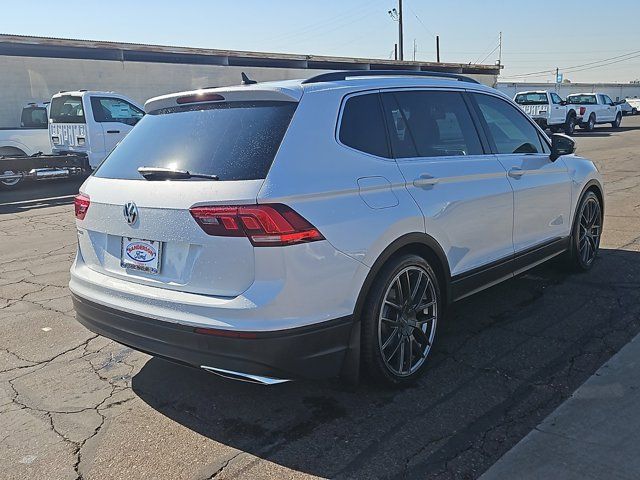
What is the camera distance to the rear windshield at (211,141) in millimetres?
3148

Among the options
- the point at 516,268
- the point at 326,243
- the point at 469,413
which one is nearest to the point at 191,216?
the point at 326,243

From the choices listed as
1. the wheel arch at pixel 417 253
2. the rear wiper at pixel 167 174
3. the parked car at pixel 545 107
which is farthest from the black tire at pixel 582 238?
the parked car at pixel 545 107

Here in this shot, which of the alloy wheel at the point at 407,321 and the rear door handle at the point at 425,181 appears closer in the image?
the alloy wheel at the point at 407,321

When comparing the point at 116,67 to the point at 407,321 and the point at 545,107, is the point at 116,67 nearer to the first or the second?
the point at 545,107

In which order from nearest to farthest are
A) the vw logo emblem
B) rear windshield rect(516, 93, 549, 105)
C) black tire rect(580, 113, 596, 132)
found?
the vw logo emblem → rear windshield rect(516, 93, 549, 105) → black tire rect(580, 113, 596, 132)

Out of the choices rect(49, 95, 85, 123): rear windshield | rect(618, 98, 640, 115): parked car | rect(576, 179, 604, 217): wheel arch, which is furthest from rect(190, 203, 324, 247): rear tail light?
rect(618, 98, 640, 115): parked car

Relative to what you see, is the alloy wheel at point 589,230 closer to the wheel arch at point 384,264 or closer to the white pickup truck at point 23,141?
the wheel arch at point 384,264

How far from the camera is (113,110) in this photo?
15.1m

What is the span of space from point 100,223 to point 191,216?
2.65 feet

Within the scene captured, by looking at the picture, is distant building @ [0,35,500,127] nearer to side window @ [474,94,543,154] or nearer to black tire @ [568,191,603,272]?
side window @ [474,94,543,154]

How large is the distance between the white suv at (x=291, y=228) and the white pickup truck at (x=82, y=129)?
36.3 feet

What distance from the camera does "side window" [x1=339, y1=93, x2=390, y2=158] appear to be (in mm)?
3500

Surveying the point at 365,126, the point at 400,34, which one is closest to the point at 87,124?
the point at 365,126

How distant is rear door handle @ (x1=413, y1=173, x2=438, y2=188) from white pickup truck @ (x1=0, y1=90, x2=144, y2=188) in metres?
11.9
